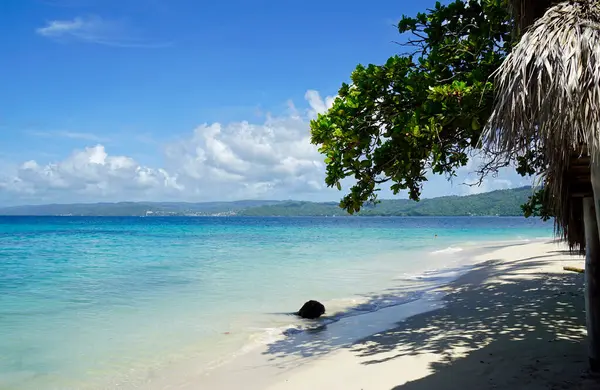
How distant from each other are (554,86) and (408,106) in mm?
3091

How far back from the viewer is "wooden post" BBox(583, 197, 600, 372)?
455 centimetres

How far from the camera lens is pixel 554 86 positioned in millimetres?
3316

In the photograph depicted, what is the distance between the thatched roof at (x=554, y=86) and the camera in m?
3.26

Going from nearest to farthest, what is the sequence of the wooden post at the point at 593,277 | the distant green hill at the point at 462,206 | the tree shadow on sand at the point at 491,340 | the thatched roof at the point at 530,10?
the wooden post at the point at 593,277 → the thatched roof at the point at 530,10 → the tree shadow on sand at the point at 491,340 → the distant green hill at the point at 462,206

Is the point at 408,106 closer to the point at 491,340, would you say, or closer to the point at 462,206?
the point at 491,340

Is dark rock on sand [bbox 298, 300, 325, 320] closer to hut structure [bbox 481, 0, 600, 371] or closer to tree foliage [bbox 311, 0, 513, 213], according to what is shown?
tree foliage [bbox 311, 0, 513, 213]

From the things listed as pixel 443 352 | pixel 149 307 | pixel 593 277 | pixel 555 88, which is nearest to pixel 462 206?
pixel 149 307

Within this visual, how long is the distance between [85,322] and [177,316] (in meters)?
1.98

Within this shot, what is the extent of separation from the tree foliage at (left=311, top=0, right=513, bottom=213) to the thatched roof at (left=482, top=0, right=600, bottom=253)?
1989 mm

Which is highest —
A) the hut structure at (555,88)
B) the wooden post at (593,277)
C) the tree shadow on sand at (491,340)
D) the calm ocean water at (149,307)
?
the hut structure at (555,88)

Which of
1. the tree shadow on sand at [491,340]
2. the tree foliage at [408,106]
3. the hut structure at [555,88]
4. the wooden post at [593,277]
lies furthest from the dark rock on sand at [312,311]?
the hut structure at [555,88]

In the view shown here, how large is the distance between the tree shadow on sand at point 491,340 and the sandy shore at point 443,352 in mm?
12

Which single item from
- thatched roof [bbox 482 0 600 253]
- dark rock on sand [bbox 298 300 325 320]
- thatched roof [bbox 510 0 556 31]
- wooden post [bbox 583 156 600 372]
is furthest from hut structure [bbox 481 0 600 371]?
dark rock on sand [bbox 298 300 325 320]

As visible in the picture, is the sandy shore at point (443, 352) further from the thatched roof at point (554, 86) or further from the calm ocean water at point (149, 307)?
the thatched roof at point (554, 86)
